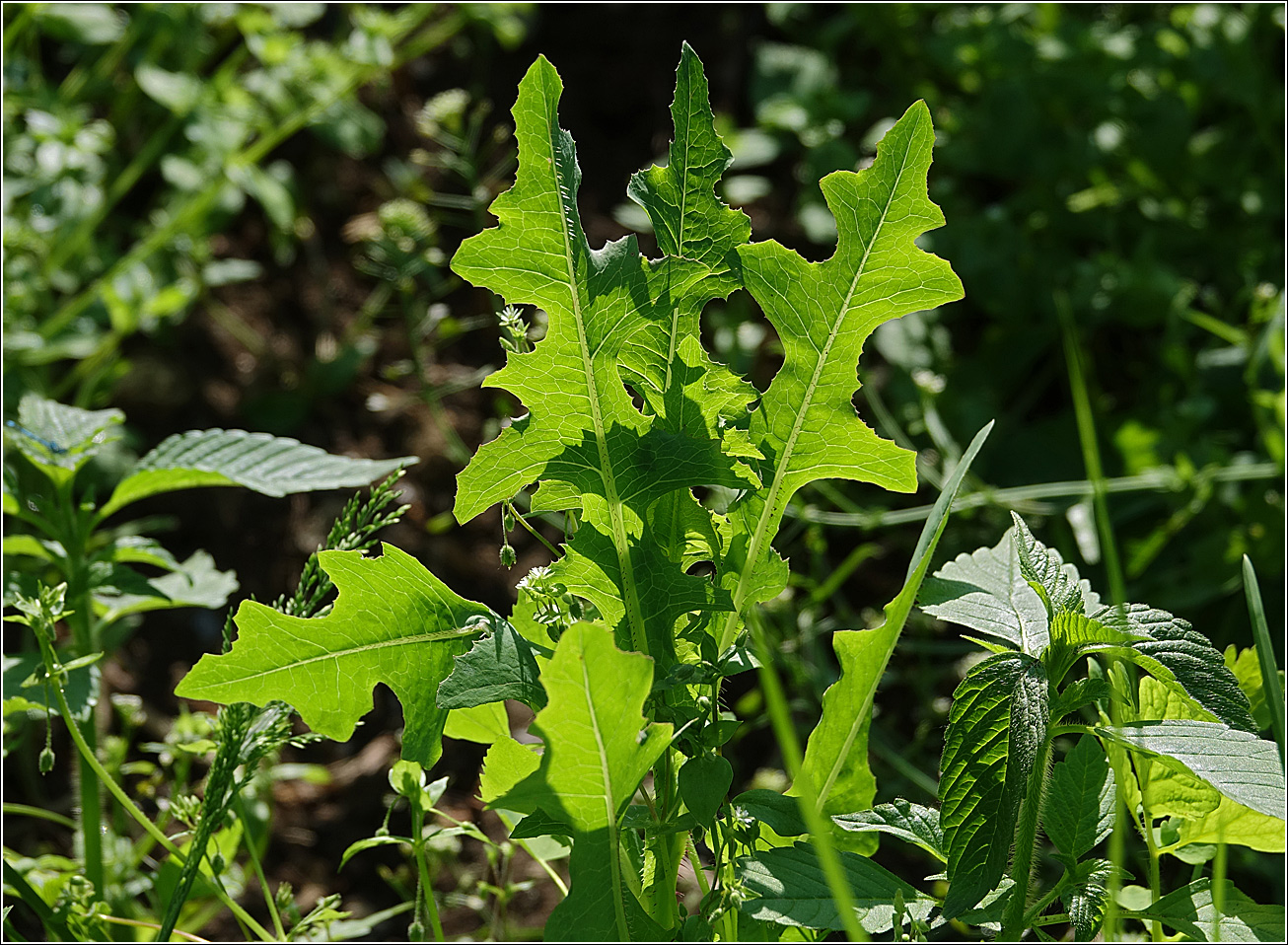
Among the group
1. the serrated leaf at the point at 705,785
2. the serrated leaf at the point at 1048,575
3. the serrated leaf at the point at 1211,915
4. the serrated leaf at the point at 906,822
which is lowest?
the serrated leaf at the point at 1211,915

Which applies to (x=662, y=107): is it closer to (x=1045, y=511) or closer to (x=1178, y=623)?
(x=1045, y=511)

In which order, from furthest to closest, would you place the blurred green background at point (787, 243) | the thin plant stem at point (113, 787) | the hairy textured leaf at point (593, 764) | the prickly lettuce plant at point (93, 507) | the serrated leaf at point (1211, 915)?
the blurred green background at point (787, 243), the prickly lettuce plant at point (93, 507), the thin plant stem at point (113, 787), the serrated leaf at point (1211, 915), the hairy textured leaf at point (593, 764)

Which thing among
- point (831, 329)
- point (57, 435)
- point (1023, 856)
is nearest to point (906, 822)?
point (1023, 856)

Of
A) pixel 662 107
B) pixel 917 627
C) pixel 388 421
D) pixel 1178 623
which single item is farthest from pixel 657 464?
pixel 662 107

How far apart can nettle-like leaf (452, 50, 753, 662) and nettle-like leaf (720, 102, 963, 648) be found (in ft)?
0.12

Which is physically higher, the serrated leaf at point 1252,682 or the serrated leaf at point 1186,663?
the serrated leaf at point 1186,663

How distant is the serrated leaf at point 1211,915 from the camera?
85 cm

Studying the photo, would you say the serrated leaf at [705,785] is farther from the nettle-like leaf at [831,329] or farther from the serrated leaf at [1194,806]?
the serrated leaf at [1194,806]

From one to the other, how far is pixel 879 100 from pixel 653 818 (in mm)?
2538

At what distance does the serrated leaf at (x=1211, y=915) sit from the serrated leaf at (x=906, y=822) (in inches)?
6.4

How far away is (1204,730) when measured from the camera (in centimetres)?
82

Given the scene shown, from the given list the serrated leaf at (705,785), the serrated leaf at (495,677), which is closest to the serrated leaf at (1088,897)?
the serrated leaf at (705,785)

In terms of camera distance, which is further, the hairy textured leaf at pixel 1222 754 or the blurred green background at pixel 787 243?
the blurred green background at pixel 787 243

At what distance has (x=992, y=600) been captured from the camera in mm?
959
